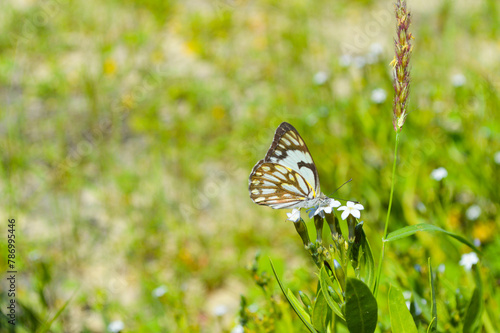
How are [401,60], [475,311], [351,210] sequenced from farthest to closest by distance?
[475,311] → [351,210] → [401,60]

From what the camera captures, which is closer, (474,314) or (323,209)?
(323,209)

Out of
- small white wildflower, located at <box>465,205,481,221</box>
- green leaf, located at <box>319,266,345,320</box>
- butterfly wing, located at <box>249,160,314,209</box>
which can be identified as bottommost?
small white wildflower, located at <box>465,205,481,221</box>

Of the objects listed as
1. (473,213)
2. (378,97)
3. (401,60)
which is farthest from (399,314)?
Answer: (378,97)

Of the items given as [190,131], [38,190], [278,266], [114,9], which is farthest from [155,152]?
[114,9]

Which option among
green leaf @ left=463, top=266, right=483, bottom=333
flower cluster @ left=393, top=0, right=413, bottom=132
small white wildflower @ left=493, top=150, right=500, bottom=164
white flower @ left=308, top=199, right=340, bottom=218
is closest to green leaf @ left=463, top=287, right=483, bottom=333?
green leaf @ left=463, top=266, right=483, bottom=333

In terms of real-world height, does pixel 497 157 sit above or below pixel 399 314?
above

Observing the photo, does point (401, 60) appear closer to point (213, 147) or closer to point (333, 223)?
point (333, 223)

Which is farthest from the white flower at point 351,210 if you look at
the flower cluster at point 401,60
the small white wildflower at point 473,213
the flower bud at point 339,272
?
the small white wildflower at point 473,213

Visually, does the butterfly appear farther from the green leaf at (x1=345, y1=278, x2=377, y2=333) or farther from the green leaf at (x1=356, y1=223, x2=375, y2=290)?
the green leaf at (x1=345, y1=278, x2=377, y2=333)

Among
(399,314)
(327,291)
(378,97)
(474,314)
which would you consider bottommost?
(474,314)
